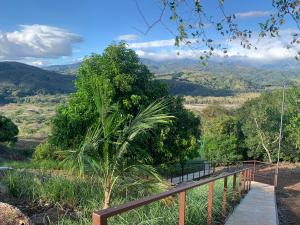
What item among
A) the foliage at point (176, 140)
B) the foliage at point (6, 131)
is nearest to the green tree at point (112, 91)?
the foliage at point (176, 140)

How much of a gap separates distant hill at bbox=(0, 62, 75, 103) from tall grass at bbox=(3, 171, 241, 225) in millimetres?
147952

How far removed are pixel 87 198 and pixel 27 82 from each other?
174 metres

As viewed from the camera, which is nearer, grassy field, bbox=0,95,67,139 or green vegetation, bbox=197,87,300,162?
green vegetation, bbox=197,87,300,162

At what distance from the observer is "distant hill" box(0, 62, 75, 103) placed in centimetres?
16075

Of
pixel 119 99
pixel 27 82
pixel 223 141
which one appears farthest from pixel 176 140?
pixel 27 82

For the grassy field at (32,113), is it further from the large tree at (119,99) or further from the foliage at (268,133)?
the large tree at (119,99)

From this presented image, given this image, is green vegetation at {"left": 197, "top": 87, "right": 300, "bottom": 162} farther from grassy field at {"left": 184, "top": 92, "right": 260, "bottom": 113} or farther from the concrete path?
grassy field at {"left": 184, "top": 92, "right": 260, "bottom": 113}

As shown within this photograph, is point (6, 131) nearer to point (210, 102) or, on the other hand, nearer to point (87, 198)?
point (87, 198)

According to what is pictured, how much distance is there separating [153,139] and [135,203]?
18.5 meters

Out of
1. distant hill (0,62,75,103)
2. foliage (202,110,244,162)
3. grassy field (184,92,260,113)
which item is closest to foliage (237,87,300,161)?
foliage (202,110,244,162)

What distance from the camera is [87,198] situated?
825cm

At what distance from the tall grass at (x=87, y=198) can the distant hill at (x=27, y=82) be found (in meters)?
148

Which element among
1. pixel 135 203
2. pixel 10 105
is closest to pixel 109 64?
pixel 135 203

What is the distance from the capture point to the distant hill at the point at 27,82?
6329 inches
